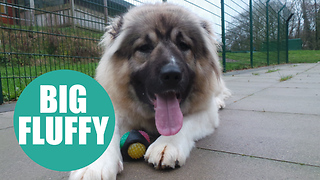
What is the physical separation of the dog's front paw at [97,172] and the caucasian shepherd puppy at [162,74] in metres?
0.34

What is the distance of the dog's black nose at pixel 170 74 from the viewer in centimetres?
184

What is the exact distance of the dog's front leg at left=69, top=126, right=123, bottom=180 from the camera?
1.33 m

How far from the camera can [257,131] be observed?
2234mm

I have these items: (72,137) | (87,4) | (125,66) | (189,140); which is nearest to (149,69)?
(125,66)

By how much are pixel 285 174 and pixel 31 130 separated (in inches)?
59.6

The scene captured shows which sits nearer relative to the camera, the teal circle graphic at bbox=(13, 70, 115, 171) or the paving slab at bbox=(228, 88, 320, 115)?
the teal circle graphic at bbox=(13, 70, 115, 171)

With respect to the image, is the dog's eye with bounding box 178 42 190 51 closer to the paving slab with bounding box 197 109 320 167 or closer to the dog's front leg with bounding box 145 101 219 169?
the dog's front leg with bounding box 145 101 219 169

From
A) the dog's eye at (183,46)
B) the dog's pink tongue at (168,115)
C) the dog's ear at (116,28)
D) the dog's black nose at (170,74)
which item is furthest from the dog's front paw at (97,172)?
the dog's ear at (116,28)

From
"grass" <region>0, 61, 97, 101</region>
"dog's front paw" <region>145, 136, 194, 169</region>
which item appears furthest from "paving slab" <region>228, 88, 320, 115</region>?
"grass" <region>0, 61, 97, 101</region>

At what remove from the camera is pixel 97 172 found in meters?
1.35

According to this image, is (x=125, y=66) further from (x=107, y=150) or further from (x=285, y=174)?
(x=285, y=174)

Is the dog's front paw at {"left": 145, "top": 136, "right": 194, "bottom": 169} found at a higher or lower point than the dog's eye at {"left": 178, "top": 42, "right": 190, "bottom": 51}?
lower

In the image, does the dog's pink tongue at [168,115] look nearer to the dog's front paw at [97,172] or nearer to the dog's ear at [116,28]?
the dog's front paw at [97,172]

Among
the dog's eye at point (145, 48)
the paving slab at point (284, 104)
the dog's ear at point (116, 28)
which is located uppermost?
the dog's ear at point (116, 28)
